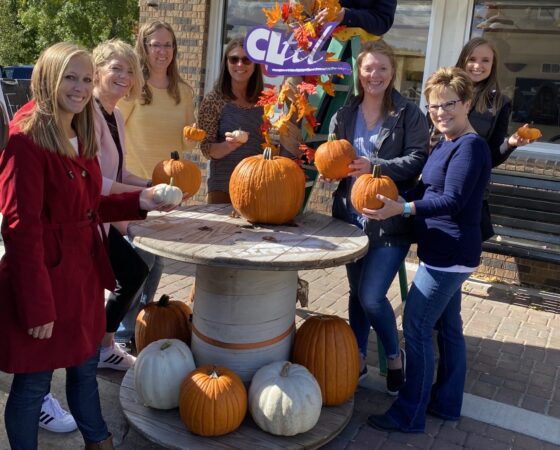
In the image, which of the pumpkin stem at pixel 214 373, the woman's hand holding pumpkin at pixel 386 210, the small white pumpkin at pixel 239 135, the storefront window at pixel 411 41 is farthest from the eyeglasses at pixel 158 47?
the storefront window at pixel 411 41

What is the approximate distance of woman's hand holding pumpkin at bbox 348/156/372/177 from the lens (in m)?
2.85

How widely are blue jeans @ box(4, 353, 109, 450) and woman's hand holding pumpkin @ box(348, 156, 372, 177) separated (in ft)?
4.74

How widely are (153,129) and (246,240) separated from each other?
4.31ft

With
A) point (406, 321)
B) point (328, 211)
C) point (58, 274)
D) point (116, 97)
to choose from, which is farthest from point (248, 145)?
point (328, 211)

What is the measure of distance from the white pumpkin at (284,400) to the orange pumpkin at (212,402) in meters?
0.07

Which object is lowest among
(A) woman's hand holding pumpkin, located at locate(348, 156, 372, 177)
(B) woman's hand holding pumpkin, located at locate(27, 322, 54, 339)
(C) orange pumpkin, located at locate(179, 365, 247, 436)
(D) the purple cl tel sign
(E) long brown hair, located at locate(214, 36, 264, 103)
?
(C) orange pumpkin, located at locate(179, 365, 247, 436)

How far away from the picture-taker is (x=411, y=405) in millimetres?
2988

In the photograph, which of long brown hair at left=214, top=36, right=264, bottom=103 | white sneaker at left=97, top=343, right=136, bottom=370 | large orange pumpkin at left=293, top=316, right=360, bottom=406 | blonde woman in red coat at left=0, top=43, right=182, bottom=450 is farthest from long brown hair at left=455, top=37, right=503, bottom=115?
white sneaker at left=97, top=343, right=136, bottom=370

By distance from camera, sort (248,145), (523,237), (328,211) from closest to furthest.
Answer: (248,145) < (523,237) < (328,211)

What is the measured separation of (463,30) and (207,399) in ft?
15.3

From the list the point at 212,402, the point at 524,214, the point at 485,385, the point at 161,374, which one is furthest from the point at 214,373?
the point at 524,214

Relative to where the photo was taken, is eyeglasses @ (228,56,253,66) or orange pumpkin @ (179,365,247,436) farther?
eyeglasses @ (228,56,253,66)

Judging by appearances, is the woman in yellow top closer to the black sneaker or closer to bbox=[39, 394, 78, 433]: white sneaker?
bbox=[39, 394, 78, 433]: white sneaker

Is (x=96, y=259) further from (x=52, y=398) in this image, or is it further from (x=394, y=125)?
(x=394, y=125)
